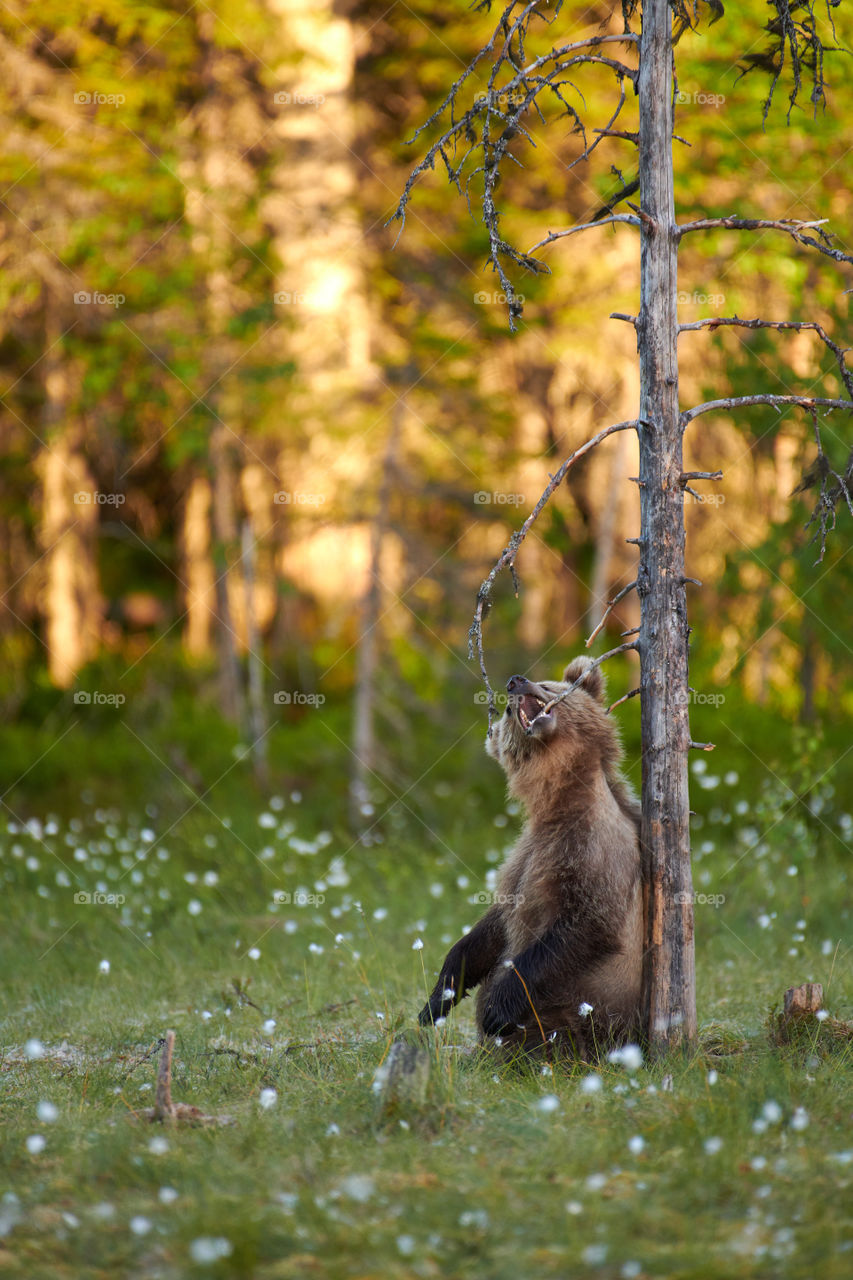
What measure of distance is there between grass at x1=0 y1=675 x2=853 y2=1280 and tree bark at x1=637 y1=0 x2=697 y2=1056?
0.40 metres

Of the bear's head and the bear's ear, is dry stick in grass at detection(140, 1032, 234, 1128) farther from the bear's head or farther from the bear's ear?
the bear's ear

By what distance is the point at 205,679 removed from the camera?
17203 mm

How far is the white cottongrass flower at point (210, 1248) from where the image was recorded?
2906 millimetres

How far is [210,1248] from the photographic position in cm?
292

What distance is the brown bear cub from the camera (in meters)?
4.76

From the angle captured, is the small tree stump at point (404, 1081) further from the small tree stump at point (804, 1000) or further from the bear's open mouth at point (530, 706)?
the small tree stump at point (804, 1000)

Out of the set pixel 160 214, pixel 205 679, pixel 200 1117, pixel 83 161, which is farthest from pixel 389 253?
pixel 200 1117

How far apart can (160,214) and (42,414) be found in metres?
5.01

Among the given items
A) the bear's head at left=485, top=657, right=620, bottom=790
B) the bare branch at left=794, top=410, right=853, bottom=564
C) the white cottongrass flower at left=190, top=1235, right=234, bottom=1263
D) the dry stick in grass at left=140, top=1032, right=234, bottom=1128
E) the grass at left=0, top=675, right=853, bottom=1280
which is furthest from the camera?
the bear's head at left=485, top=657, right=620, bottom=790

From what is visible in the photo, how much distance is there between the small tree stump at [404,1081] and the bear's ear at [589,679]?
75.3 inches

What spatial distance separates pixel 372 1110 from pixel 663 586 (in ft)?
7.44

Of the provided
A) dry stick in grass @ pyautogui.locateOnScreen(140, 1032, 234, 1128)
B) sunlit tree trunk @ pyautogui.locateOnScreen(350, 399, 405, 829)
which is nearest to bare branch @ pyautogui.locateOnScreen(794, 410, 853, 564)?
dry stick in grass @ pyautogui.locateOnScreen(140, 1032, 234, 1128)

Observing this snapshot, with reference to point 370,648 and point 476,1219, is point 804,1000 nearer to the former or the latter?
point 476,1219

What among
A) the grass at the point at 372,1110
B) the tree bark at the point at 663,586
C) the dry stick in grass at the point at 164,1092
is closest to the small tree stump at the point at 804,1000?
the grass at the point at 372,1110
